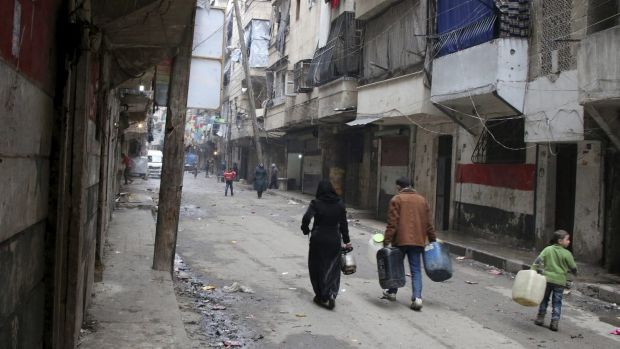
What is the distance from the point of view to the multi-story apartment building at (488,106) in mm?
10406

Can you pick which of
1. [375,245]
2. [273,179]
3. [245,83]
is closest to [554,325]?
[375,245]

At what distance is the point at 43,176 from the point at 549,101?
1031 centimetres

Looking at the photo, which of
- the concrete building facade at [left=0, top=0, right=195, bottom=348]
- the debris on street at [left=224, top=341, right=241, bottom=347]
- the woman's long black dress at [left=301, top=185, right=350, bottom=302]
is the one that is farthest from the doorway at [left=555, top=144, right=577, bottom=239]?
the concrete building facade at [left=0, top=0, right=195, bottom=348]

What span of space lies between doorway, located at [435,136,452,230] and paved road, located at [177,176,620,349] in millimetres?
5198

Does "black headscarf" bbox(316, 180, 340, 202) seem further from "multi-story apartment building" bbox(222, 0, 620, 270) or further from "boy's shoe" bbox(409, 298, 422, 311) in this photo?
"multi-story apartment building" bbox(222, 0, 620, 270)

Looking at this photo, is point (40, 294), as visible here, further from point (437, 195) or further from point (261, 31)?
point (261, 31)

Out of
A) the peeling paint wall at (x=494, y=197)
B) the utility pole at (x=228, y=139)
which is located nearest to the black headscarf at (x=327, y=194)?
the peeling paint wall at (x=494, y=197)

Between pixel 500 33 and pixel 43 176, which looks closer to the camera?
pixel 43 176

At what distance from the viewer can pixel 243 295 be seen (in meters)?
7.91

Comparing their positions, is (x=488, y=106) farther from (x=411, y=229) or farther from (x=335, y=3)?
(x=335, y=3)

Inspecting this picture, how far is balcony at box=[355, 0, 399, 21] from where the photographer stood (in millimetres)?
17984

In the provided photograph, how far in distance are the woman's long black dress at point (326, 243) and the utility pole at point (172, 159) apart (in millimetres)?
2035

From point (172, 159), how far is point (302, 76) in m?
19.7

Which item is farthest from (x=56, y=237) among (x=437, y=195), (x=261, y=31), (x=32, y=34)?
(x=261, y=31)
